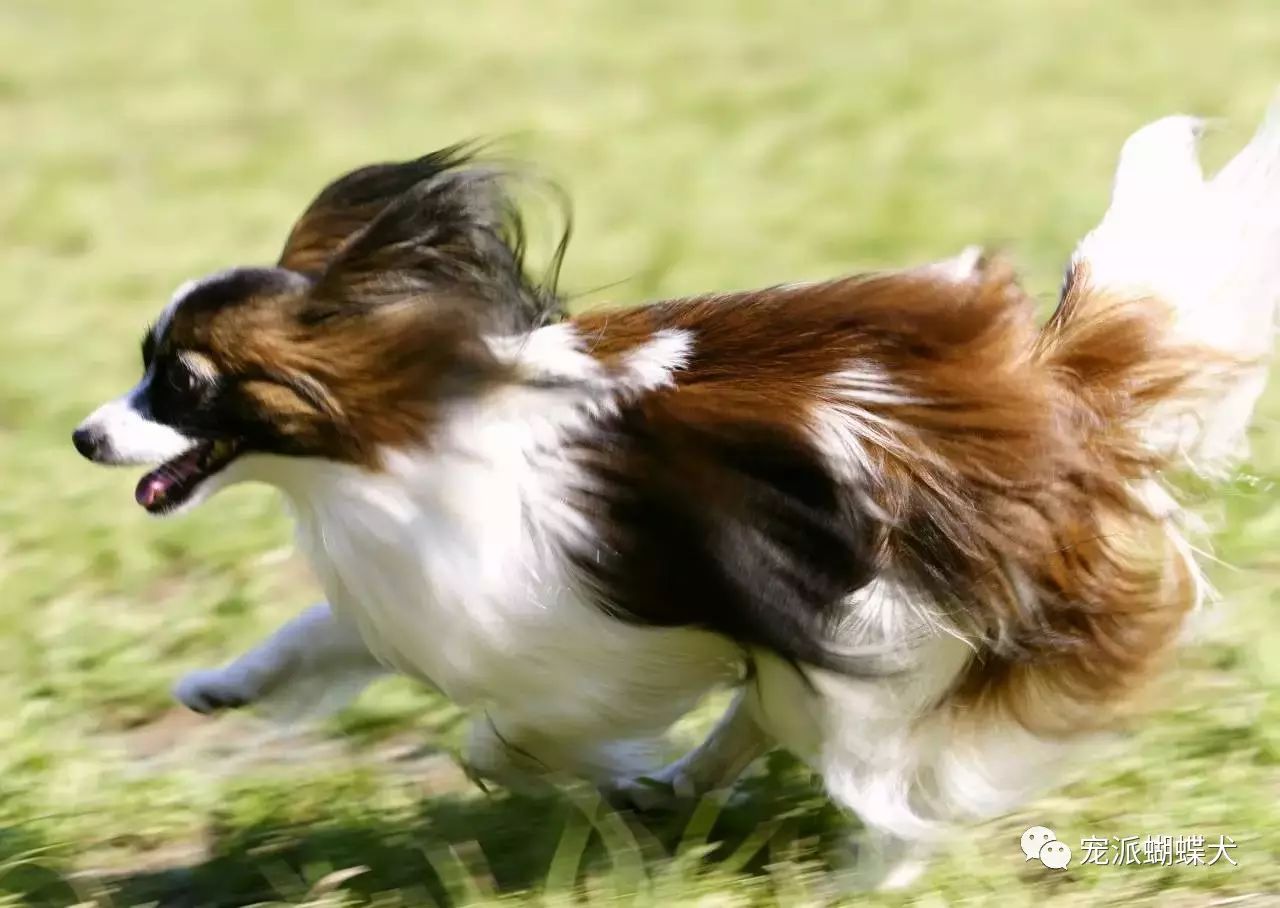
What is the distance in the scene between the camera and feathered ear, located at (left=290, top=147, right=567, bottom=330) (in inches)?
130

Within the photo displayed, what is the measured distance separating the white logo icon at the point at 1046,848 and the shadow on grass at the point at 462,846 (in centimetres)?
Answer: 37

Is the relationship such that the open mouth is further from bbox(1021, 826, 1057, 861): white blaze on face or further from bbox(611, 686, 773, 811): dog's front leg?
bbox(1021, 826, 1057, 861): white blaze on face

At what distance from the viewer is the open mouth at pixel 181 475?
333cm

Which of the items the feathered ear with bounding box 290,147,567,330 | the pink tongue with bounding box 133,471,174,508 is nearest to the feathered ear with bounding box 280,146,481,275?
the feathered ear with bounding box 290,147,567,330

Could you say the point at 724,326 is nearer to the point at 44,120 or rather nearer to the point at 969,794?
the point at 969,794

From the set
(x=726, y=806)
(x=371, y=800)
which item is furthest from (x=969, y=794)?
(x=371, y=800)

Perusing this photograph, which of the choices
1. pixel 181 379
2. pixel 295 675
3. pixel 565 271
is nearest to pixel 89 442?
pixel 181 379

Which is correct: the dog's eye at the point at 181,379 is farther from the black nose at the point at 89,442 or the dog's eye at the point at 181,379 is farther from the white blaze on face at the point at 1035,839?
the white blaze on face at the point at 1035,839

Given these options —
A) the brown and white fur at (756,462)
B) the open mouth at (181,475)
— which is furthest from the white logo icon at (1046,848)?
the open mouth at (181,475)

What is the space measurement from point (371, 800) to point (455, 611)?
0.96m

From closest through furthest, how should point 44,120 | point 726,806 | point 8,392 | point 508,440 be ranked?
point 508,440, point 726,806, point 8,392, point 44,120

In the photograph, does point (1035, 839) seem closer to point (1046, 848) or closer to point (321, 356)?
point (1046, 848)

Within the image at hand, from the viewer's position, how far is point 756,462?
325 cm

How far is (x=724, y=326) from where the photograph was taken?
3.41 m
